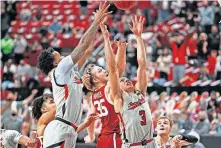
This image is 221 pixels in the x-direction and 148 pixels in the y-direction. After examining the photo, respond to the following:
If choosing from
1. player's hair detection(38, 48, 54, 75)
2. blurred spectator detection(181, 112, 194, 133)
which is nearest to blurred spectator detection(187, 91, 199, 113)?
blurred spectator detection(181, 112, 194, 133)

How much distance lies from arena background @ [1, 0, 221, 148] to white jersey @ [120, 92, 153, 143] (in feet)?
20.4

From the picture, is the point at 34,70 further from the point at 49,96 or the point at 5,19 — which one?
the point at 49,96

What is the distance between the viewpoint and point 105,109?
1133 centimetres

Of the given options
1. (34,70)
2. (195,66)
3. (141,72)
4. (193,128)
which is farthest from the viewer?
(34,70)

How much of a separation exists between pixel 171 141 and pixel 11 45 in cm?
1727

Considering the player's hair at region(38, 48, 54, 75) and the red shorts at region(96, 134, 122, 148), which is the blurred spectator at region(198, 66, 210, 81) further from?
the player's hair at region(38, 48, 54, 75)

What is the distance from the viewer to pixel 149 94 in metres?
22.2

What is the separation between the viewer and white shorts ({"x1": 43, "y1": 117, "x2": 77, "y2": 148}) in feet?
33.6

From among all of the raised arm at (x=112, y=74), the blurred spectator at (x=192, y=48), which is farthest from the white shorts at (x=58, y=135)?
the blurred spectator at (x=192, y=48)

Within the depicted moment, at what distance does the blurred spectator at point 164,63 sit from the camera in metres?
23.8

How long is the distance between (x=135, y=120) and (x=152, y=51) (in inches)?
593

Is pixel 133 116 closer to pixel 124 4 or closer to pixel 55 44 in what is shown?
pixel 124 4

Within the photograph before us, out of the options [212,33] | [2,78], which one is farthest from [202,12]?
[2,78]

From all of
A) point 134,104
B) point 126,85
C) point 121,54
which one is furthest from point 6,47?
point 134,104
